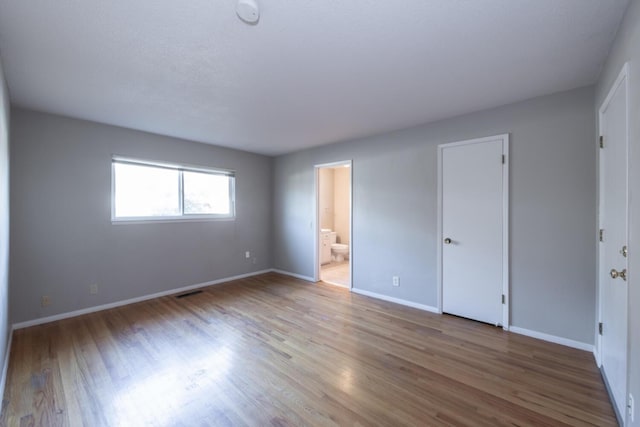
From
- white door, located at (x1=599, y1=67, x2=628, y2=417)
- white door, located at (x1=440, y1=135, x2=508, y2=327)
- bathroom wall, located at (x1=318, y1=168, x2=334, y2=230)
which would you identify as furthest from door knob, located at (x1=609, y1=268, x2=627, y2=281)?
bathroom wall, located at (x1=318, y1=168, x2=334, y2=230)

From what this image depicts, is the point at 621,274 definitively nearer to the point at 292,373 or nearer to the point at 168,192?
the point at 292,373

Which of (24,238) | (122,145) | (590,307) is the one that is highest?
(122,145)

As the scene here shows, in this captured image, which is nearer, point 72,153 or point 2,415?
point 2,415

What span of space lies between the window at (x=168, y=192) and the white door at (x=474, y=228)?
3603 millimetres

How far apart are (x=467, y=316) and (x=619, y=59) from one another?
8.52ft

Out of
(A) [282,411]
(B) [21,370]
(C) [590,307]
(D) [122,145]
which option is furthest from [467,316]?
(D) [122,145]

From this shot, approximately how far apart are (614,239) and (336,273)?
4.09 m

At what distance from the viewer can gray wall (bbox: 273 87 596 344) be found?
238 centimetres

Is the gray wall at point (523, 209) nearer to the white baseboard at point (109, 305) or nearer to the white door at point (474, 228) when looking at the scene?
the white door at point (474, 228)

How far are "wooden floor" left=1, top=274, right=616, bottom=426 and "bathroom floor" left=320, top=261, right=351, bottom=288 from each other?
4.81ft

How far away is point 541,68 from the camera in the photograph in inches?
81.7

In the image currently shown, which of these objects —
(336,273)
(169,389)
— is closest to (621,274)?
(169,389)

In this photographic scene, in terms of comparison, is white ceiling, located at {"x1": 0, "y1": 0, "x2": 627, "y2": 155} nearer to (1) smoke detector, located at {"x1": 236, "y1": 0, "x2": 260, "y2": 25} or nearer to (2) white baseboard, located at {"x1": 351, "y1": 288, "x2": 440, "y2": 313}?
(1) smoke detector, located at {"x1": 236, "y1": 0, "x2": 260, "y2": 25}

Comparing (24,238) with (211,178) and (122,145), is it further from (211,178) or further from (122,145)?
(211,178)
